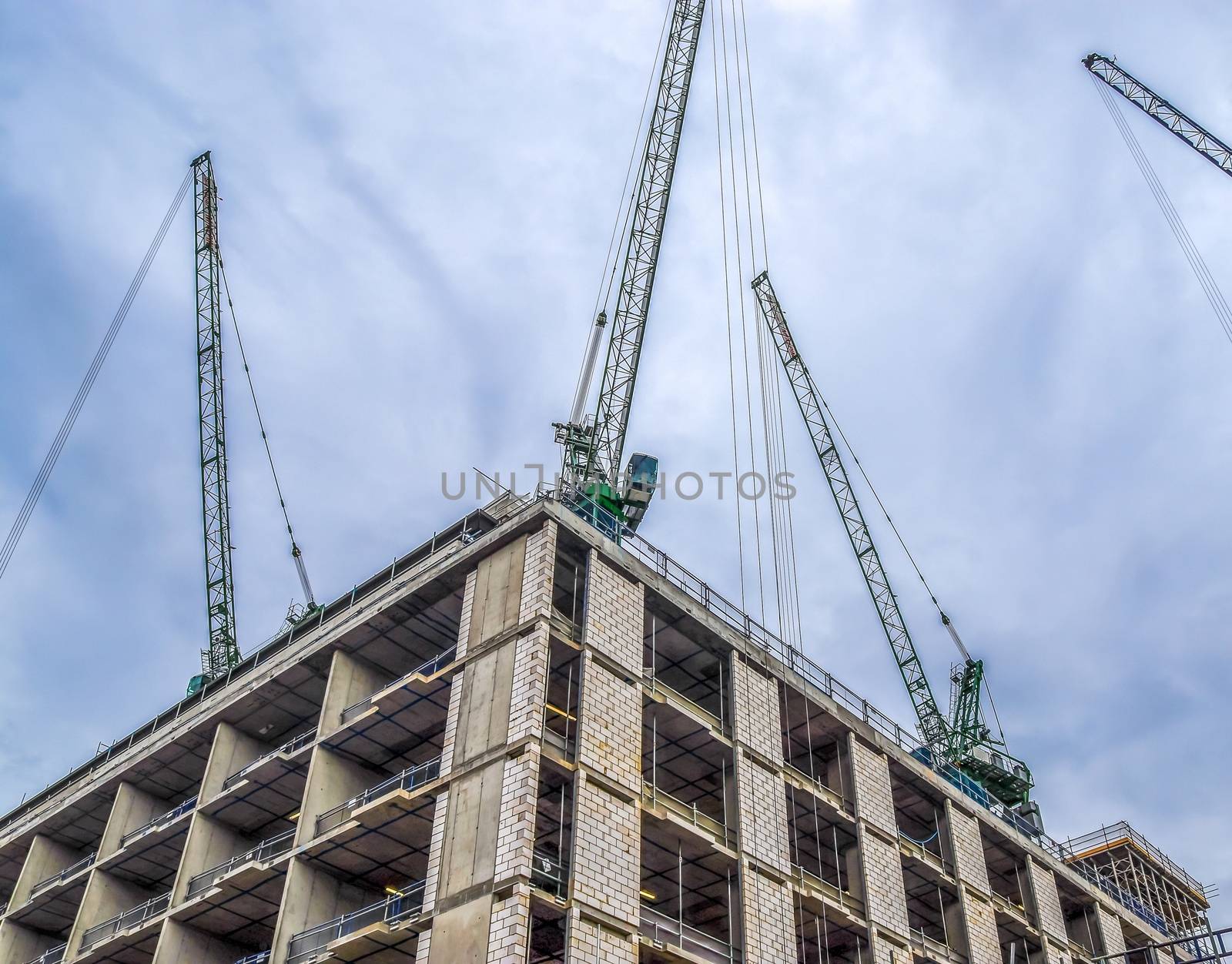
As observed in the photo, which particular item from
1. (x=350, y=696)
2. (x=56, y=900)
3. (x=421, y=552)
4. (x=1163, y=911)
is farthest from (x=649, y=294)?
(x=1163, y=911)

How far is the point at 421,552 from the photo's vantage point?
178 ft

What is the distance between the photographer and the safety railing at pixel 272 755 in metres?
51.9

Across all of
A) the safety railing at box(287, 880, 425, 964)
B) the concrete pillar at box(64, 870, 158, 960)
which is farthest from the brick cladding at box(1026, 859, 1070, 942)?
the concrete pillar at box(64, 870, 158, 960)

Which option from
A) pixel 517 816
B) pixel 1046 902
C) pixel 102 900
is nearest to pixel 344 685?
pixel 517 816

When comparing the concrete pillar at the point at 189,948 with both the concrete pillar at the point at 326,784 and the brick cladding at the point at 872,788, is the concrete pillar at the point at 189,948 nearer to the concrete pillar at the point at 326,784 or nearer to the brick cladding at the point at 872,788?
the concrete pillar at the point at 326,784

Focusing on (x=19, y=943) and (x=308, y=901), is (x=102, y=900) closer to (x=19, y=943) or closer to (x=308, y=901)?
(x=19, y=943)

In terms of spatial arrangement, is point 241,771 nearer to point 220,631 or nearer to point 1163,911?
point 220,631

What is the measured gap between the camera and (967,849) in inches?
2442

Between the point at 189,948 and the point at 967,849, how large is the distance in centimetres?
3825

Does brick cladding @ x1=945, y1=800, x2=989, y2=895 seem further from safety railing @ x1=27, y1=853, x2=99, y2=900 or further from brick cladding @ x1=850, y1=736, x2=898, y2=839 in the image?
safety railing @ x1=27, y1=853, x2=99, y2=900

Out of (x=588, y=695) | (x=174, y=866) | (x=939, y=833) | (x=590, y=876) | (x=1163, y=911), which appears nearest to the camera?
(x=590, y=876)

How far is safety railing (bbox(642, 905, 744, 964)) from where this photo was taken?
141ft

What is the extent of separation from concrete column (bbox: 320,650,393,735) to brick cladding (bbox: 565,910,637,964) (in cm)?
1577

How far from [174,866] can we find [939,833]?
38.8 meters
